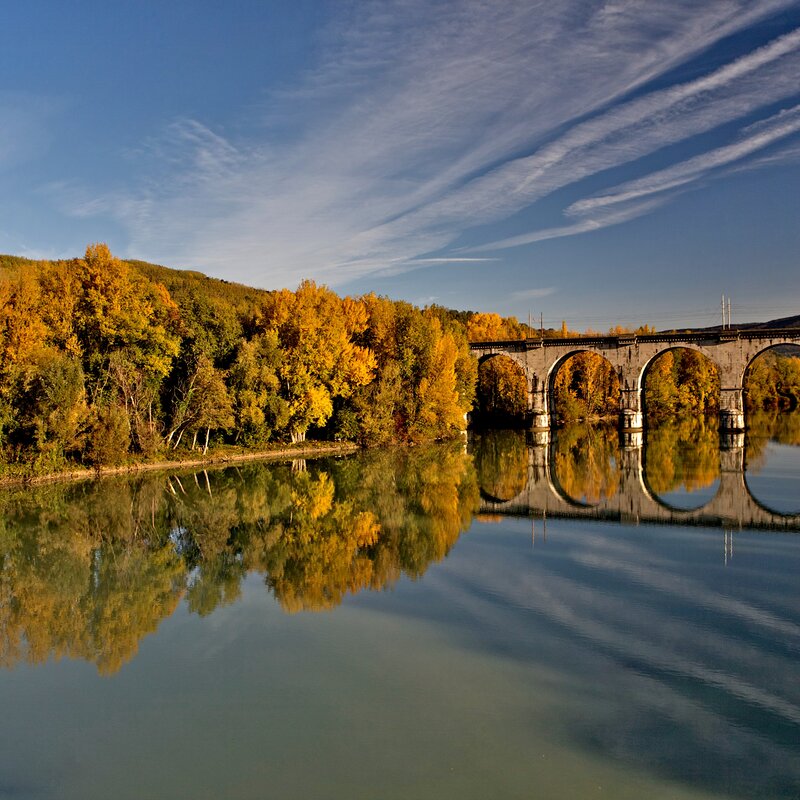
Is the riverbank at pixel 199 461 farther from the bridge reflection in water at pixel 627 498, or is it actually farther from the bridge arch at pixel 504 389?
the bridge arch at pixel 504 389

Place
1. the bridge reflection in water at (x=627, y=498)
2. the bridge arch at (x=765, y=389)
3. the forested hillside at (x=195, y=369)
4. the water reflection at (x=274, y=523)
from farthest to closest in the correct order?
the bridge arch at (x=765, y=389) < the forested hillside at (x=195, y=369) < the bridge reflection in water at (x=627, y=498) < the water reflection at (x=274, y=523)

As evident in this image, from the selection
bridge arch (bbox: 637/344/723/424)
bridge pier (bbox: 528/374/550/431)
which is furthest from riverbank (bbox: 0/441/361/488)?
bridge arch (bbox: 637/344/723/424)

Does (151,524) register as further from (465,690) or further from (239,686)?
(465,690)

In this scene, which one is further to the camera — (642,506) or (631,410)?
(631,410)

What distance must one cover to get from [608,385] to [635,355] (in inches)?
848

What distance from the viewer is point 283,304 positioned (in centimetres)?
4497

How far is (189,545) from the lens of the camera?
21016 millimetres

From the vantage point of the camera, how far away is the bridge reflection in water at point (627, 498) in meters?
24.2

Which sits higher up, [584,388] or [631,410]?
[584,388]

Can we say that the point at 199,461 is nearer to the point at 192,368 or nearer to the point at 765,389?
the point at 192,368

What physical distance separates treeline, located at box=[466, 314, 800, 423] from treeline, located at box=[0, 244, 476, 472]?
15.5 metres

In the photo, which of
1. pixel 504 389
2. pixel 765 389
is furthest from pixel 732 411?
pixel 765 389

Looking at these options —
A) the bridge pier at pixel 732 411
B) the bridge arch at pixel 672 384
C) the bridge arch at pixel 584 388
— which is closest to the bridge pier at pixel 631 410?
the bridge pier at pixel 732 411

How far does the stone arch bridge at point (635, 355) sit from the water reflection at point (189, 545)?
3020cm
